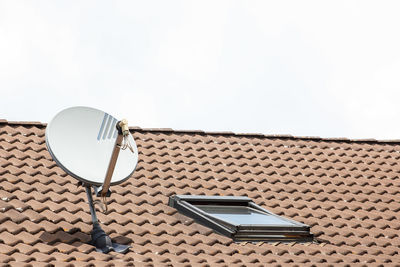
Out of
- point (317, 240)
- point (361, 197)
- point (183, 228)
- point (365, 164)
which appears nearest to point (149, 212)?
point (183, 228)

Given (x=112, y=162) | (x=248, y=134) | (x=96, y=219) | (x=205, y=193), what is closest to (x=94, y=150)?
(x=112, y=162)

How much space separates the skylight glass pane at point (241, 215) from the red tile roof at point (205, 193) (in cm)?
43

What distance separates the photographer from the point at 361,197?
1416 cm

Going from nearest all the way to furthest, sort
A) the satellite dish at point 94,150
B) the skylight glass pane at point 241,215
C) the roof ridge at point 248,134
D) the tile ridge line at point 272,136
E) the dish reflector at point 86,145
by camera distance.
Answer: the satellite dish at point 94,150 → the dish reflector at point 86,145 → the skylight glass pane at point 241,215 → the roof ridge at point 248,134 → the tile ridge line at point 272,136

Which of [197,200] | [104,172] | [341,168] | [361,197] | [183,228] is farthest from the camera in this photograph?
[341,168]

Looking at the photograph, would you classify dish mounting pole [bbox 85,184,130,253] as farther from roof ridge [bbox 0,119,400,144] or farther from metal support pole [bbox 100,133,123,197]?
roof ridge [bbox 0,119,400,144]

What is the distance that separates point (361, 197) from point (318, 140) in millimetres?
2566

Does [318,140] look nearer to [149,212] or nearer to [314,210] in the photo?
[314,210]

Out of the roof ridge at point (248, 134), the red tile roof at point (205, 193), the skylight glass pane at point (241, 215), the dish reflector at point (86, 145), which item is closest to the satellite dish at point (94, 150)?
the dish reflector at point (86, 145)

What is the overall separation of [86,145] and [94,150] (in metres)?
0.14

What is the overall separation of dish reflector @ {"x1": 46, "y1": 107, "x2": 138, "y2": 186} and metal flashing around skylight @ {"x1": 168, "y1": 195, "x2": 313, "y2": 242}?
4.65ft

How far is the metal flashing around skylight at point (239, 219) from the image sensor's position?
11891 mm

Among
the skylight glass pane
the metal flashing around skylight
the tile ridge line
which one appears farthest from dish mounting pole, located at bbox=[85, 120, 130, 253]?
the tile ridge line

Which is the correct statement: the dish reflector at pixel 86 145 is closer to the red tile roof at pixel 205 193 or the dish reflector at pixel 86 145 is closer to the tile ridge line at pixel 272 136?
the red tile roof at pixel 205 193
